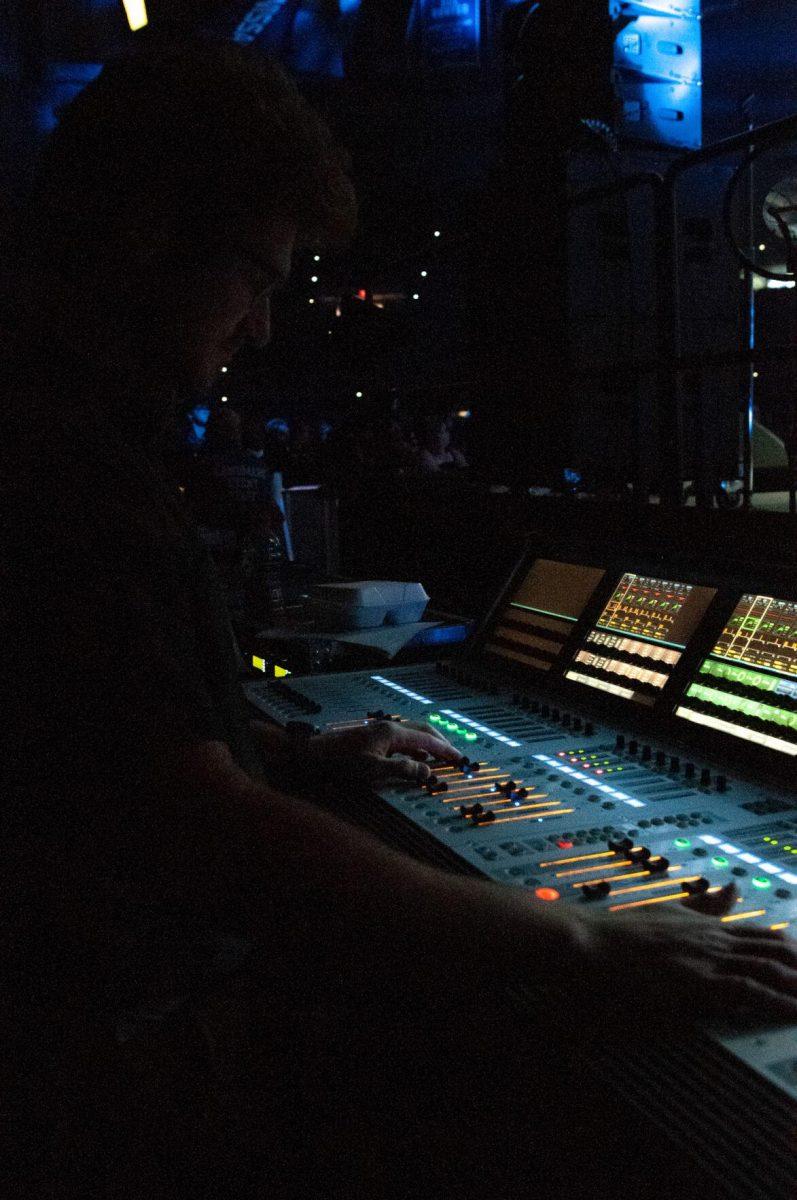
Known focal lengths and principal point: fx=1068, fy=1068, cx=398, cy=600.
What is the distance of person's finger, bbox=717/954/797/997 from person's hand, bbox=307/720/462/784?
77 centimetres

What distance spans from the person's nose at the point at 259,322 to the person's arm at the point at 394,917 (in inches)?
21.5

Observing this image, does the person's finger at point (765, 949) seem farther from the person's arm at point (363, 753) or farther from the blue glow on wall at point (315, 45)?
the blue glow on wall at point (315, 45)

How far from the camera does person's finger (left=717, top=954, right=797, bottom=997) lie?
97 centimetres

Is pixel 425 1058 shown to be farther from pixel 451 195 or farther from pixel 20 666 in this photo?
pixel 451 195

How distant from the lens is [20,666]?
891mm

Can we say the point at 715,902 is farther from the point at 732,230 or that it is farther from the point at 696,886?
the point at 732,230

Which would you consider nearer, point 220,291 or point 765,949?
point 765,949

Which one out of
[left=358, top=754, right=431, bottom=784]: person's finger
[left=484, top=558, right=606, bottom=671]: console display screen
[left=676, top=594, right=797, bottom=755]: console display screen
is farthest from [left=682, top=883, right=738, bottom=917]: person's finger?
[left=484, top=558, right=606, bottom=671]: console display screen

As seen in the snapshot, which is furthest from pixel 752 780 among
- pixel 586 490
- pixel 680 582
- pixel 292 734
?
pixel 586 490

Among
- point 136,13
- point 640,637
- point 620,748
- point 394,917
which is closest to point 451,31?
point 136,13

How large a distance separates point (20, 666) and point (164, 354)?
14.8 inches

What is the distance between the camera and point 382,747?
175 cm

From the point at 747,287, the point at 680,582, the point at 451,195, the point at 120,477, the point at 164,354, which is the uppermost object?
the point at 451,195

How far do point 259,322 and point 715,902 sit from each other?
82 centimetres
